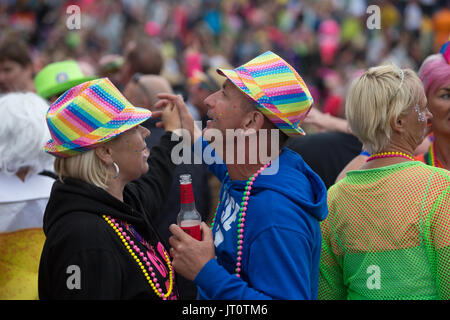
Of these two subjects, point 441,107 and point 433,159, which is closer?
point 441,107

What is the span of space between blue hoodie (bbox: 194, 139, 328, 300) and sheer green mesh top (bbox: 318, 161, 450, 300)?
10.9 inches

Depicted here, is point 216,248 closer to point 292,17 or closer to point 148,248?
point 148,248

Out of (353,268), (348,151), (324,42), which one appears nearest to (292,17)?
(324,42)

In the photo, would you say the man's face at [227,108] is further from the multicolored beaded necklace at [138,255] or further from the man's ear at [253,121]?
the multicolored beaded necklace at [138,255]

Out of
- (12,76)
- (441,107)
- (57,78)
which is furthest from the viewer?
(12,76)

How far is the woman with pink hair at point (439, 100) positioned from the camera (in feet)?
9.84

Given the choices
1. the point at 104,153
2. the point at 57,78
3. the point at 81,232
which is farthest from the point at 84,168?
the point at 57,78

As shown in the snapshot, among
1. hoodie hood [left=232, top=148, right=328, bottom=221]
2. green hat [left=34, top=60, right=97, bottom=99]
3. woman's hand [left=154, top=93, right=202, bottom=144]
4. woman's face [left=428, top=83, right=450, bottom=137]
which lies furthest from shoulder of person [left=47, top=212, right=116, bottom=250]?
green hat [left=34, top=60, right=97, bottom=99]

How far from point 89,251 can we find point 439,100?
2.14 meters

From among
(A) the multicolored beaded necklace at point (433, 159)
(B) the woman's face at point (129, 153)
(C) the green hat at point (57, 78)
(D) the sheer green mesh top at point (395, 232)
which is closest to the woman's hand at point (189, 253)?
(B) the woman's face at point (129, 153)

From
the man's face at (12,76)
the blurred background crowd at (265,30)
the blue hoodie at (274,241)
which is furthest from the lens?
the blurred background crowd at (265,30)

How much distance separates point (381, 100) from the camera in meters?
2.33

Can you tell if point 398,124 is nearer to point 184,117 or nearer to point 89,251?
point 184,117

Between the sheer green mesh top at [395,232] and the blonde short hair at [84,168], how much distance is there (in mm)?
1114
